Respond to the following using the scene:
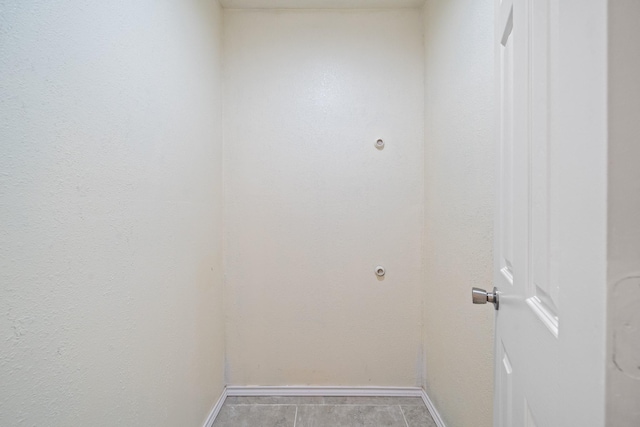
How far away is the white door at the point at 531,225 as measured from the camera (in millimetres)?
430

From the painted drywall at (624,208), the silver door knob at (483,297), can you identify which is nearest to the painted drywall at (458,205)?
the silver door knob at (483,297)

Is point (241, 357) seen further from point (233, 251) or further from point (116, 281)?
point (116, 281)

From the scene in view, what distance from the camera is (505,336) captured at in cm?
72

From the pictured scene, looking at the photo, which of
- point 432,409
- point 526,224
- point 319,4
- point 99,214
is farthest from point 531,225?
point 319,4

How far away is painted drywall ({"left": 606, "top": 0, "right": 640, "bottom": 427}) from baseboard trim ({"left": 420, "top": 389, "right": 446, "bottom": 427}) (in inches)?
64.3

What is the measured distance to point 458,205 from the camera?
144 centimetres

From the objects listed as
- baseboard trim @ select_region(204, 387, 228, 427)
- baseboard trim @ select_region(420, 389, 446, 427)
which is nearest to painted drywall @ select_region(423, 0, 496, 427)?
baseboard trim @ select_region(420, 389, 446, 427)

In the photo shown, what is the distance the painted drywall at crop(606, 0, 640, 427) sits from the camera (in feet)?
0.93

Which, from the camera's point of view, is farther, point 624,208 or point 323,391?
point 323,391

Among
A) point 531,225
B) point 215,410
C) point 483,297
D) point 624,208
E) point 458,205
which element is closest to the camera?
point 624,208

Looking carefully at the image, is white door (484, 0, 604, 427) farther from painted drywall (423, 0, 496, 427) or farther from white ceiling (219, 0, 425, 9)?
white ceiling (219, 0, 425, 9)

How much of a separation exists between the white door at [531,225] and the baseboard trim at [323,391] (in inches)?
48.1

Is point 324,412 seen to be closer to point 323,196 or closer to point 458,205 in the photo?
point 323,196

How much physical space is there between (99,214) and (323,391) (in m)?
1.64
